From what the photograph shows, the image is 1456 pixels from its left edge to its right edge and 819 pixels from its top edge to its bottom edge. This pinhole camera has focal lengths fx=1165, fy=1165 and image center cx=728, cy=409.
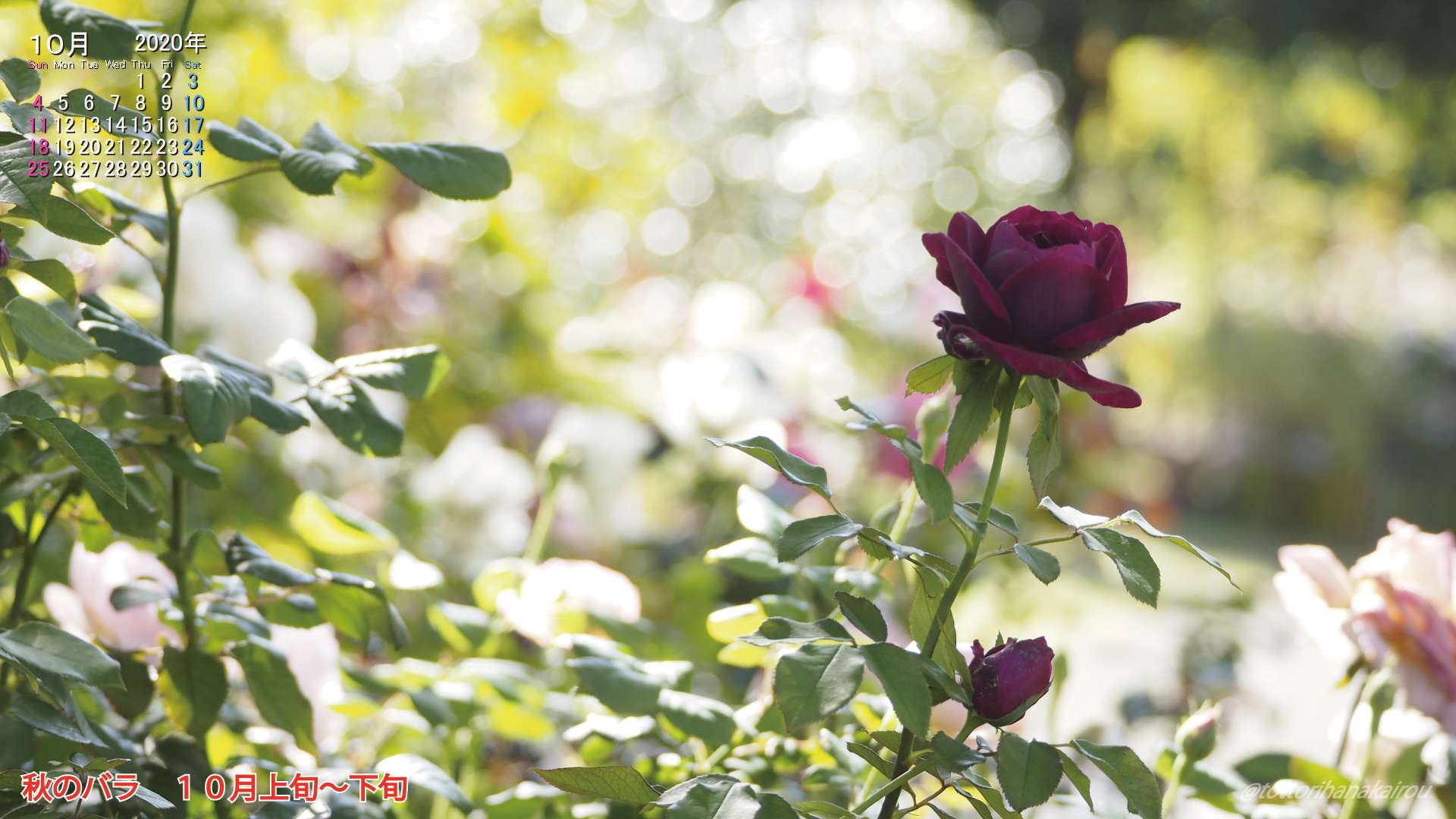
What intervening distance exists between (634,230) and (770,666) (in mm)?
1387

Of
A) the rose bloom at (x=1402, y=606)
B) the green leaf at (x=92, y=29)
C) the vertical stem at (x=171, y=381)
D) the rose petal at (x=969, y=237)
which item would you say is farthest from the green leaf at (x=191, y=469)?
the rose bloom at (x=1402, y=606)

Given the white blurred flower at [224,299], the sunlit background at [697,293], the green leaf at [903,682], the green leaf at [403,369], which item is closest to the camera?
the green leaf at [903,682]

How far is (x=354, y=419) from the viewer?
323mm

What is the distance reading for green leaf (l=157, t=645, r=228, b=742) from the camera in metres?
0.33

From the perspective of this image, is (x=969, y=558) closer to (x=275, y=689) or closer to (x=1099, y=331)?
(x=1099, y=331)

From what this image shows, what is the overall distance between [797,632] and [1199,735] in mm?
165

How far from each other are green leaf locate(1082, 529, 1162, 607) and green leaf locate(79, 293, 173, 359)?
0.24m

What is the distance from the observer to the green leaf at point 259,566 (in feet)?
1.05

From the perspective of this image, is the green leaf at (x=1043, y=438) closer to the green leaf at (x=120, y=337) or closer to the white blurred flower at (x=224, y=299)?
the green leaf at (x=120, y=337)

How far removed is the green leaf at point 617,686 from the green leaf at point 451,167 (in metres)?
0.13

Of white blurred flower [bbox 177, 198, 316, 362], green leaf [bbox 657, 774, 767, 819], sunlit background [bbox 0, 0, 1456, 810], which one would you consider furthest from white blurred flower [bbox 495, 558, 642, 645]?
white blurred flower [bbox 177, 198, 316, 362]

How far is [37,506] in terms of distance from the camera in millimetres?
340

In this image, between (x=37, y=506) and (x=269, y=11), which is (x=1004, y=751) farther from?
(x=269, y=11)

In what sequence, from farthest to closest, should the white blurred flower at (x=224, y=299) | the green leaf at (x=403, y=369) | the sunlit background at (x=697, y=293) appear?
the sunlit background at (x=697, y=293) < the white blurred flower at (x=224, y=299) < the green leaf at (x=403, y=369)
